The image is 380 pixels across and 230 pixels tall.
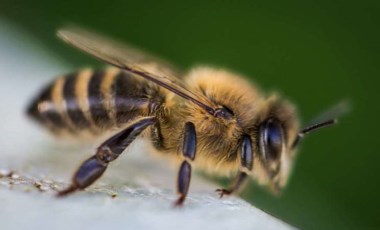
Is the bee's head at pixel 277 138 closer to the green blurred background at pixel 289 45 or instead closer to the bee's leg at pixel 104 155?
the bee's leg at pixel 104 155

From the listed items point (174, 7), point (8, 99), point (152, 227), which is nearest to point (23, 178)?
point (152, 227)

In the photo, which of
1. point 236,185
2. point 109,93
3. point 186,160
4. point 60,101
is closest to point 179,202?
point 186,160

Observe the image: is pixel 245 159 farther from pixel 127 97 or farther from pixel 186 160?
pixel 127 97

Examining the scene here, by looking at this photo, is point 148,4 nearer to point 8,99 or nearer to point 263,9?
point 263,9

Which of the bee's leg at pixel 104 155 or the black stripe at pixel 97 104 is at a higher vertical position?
the black stripe at pixel 97 104

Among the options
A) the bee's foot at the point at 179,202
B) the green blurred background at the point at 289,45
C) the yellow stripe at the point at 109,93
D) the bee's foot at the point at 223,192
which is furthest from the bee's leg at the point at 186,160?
the green blurred background at the point at 289,45

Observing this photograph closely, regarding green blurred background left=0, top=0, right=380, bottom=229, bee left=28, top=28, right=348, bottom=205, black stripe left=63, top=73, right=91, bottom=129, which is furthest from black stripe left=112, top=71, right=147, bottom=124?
green blurred background left=0, top=0, right=380, bottom=229
